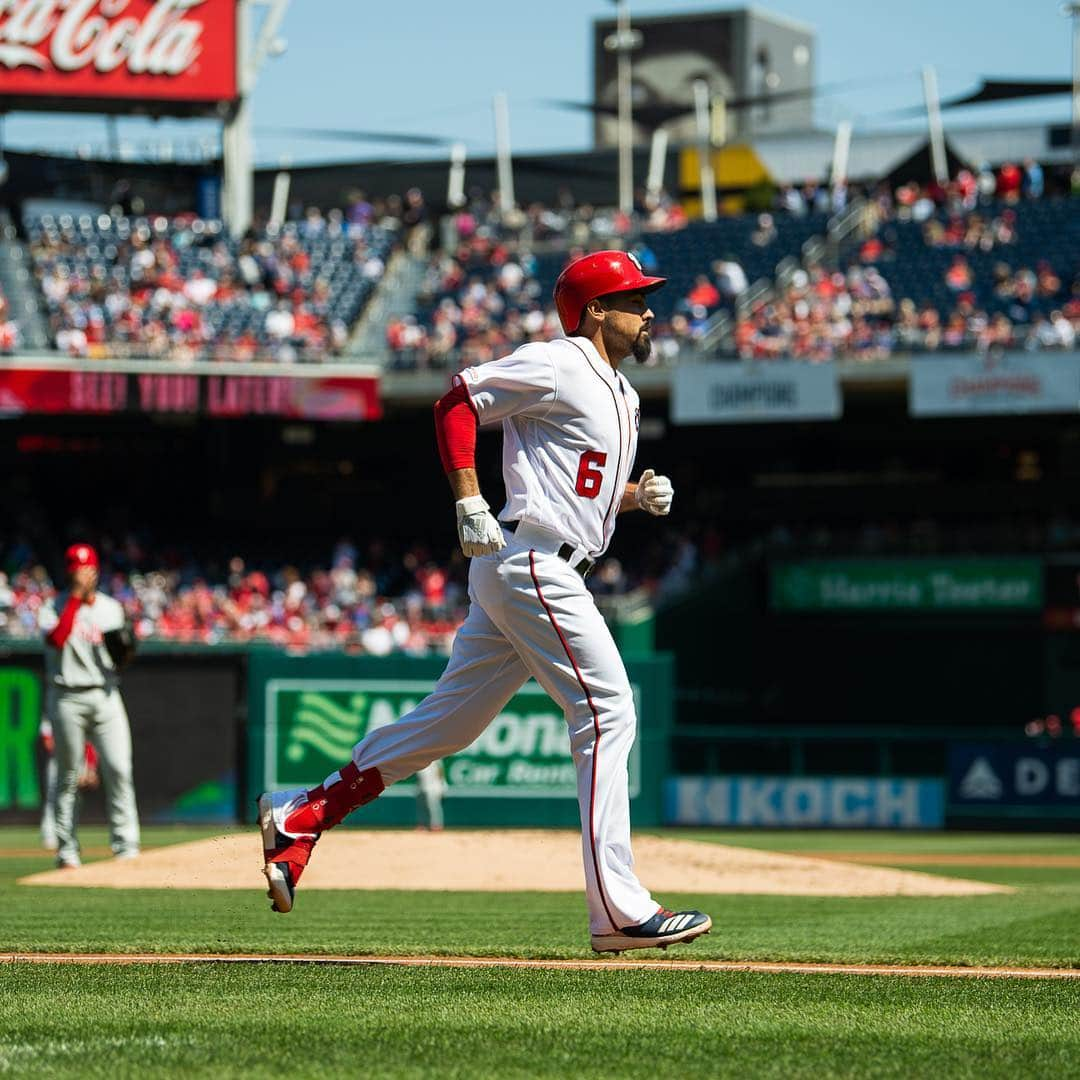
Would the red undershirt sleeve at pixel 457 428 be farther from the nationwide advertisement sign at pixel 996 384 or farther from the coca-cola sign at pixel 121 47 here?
the coca-cola sign at pixel 121 47

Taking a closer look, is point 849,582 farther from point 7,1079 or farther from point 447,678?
point 7,1079

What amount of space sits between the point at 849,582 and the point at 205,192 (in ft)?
44.0

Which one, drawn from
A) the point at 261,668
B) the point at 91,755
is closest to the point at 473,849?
the point at 91,755

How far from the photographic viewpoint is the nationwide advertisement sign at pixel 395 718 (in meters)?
19.6

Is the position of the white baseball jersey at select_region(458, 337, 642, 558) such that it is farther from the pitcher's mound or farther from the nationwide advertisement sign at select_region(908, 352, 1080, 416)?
the nationwide advertisement sign at select_region(908, 352, 1080, 416)

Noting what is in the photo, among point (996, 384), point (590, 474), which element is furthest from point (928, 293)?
point (590, 474)

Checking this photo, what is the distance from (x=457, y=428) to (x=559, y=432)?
32cm

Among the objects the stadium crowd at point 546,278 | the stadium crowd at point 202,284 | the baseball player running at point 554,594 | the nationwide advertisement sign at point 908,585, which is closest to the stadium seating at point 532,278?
the stadium crowd at point 546,278

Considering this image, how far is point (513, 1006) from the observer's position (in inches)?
186

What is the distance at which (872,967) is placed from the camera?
5.86 meters

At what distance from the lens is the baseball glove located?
36.4 ft

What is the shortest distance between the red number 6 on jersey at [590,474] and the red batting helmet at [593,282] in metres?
0.45

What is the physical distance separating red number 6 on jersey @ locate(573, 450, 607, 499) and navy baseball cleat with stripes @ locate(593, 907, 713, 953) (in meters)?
1.22

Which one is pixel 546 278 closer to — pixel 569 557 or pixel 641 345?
pixel 641 345
